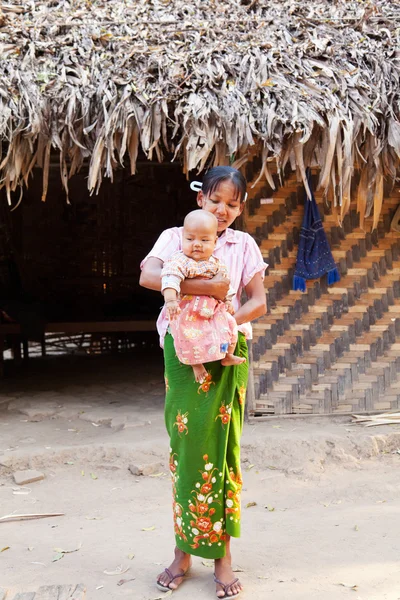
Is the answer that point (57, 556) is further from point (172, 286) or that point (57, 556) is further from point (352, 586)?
point (172, 286)

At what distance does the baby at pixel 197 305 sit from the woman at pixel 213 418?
109 millimetres

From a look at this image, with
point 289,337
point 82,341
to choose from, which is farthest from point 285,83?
point 82,341

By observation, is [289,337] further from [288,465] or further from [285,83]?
[285,83]

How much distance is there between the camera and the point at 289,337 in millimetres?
4867

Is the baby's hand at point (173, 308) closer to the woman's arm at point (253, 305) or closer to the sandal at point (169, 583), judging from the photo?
the woman's arm at point (253, 305)

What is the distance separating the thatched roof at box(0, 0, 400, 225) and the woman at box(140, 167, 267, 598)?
195cm

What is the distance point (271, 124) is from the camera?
13.6 ft

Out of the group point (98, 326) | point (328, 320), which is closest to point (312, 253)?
point (328, 320)

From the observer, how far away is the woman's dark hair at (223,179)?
7.38 feet

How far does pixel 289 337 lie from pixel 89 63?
2.48 m

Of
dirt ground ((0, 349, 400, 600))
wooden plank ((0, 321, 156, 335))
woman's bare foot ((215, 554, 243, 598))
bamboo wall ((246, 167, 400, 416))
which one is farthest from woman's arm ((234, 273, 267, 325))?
wooden plank ((0, 321, 156, 335))

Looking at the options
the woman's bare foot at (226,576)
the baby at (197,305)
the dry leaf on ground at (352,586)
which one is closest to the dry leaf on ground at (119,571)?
the woman's bare foot at (226,576)

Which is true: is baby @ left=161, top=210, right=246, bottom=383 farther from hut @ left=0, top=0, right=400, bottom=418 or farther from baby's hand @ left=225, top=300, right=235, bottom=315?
hut @ left=0, top=0, right=400, bottom=418

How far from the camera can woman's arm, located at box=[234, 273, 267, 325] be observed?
2289mm
